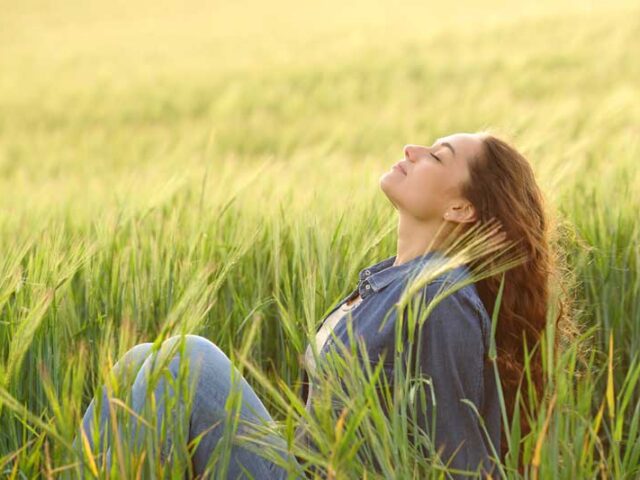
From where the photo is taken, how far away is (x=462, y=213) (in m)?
1.58

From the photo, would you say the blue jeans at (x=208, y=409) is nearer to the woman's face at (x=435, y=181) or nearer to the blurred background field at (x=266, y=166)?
the blurred background field at (x=266, y=166)

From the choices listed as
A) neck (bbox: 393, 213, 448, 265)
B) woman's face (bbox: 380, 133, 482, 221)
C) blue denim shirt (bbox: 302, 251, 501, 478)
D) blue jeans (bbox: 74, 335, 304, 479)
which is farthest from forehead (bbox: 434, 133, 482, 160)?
blue jeans (bbox: 74, 335, 304, 479)

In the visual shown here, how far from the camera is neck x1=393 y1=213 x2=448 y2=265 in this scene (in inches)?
63.2

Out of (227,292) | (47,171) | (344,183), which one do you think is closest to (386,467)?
(227,292)

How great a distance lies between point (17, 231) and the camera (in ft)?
7.13

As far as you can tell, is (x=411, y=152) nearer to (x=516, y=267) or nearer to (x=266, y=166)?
(x=516, y=267)

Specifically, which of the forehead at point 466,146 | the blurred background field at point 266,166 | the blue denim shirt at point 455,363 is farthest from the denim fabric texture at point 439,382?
the forehead at point 466,146

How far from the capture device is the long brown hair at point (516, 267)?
1507 millimetres

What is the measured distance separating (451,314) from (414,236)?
0.24 m

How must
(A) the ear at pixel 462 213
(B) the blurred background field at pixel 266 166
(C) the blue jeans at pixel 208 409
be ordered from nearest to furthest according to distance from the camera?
(C) the blue jeans at pixel 208 409 < (B) the blurred background field at pixel 266 166 < (A) the ear at pixel 462 213

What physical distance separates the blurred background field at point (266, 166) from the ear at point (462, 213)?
13 centimetres

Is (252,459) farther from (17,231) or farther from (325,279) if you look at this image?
(17,231)

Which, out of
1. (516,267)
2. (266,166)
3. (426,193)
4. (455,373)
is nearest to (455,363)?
(455,373)

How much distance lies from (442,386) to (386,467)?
1.16 ft
